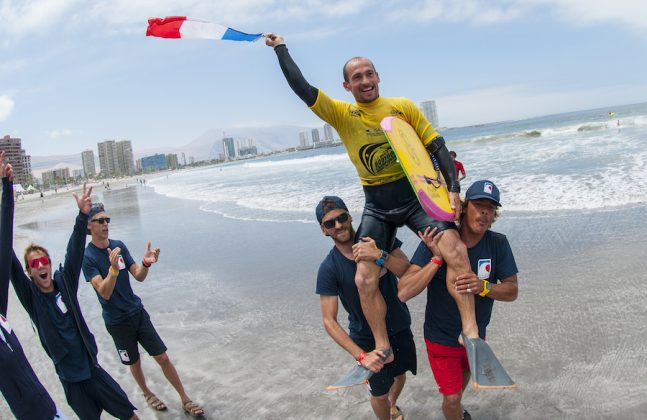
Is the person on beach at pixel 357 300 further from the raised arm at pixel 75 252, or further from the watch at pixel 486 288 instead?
the raised arm at pixel 75 252

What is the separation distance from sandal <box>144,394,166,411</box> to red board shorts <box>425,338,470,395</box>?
294 cm

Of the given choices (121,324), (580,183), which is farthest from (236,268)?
(580,183)

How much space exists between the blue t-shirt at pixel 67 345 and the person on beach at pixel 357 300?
1.88m

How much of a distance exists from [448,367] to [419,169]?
4.77 feet

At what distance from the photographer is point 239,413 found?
179 inches

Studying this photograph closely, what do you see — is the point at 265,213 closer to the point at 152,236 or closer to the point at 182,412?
the point at 152,236

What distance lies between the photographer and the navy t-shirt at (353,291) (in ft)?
11.7

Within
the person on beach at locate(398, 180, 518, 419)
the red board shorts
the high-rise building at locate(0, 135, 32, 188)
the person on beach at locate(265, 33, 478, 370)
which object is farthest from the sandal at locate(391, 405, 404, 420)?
the high-rise building at locate(0, 135, 32, 188)

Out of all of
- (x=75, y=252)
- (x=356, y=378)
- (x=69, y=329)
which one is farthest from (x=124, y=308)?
(x=356, y=378)

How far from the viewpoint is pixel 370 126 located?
3.80m

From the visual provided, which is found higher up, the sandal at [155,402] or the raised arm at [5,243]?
the raised arm at [5,243]

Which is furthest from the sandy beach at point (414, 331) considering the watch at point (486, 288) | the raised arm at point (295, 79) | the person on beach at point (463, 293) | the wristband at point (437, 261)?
the raised arm at point (295, 79)

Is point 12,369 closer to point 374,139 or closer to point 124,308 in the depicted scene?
point 124,308

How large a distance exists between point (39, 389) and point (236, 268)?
681 centimetres
